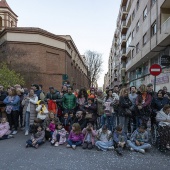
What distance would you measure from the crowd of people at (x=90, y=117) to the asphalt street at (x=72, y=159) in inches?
11.8

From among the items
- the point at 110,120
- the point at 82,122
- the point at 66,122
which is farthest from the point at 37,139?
the point at 110,120

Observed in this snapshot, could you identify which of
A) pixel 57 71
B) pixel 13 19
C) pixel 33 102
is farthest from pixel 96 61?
pixel 33 102

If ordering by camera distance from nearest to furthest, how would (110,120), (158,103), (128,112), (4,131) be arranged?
(158,103) → (128,112) → (4,131) → (110,120)

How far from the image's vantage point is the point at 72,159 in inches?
221

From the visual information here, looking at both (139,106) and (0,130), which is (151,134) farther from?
(0,130)

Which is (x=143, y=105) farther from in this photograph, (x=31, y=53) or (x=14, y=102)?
(x=31, y=53)

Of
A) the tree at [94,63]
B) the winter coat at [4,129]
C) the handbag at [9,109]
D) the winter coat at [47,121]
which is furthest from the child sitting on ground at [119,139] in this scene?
the tree at [94,63]

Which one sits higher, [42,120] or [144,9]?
[144,9]

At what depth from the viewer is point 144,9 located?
2367cm

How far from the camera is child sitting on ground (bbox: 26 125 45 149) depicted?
22.0 ft

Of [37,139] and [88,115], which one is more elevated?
[88,115]

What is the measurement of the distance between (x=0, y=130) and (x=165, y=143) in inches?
230

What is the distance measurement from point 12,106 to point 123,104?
4460mm

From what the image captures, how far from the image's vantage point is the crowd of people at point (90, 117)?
22.1 ft
